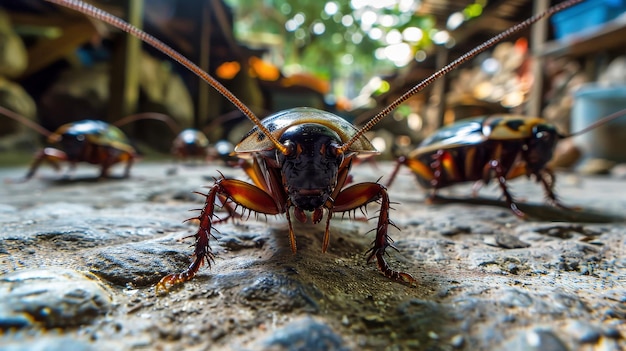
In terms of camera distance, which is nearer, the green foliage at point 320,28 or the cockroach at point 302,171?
the cockroach at point 302,171

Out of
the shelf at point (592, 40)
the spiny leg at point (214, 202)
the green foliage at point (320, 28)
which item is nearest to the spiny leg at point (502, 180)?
the spiny leg at point (214, 202)

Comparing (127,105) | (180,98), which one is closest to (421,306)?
(127,105)

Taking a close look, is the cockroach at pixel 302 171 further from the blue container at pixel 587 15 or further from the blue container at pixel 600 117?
the blue container at pixel 587 15

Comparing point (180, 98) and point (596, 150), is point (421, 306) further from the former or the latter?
point (180, 98)

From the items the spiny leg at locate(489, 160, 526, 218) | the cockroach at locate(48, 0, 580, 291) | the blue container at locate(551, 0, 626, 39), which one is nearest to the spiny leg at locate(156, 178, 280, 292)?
the cockroach at locate(48, 0, 580, 291)

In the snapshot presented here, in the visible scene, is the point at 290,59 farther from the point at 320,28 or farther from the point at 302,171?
the point at 302,171

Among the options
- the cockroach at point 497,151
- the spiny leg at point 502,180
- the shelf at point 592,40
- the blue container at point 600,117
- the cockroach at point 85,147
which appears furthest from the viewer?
the blue container at point 600,117
